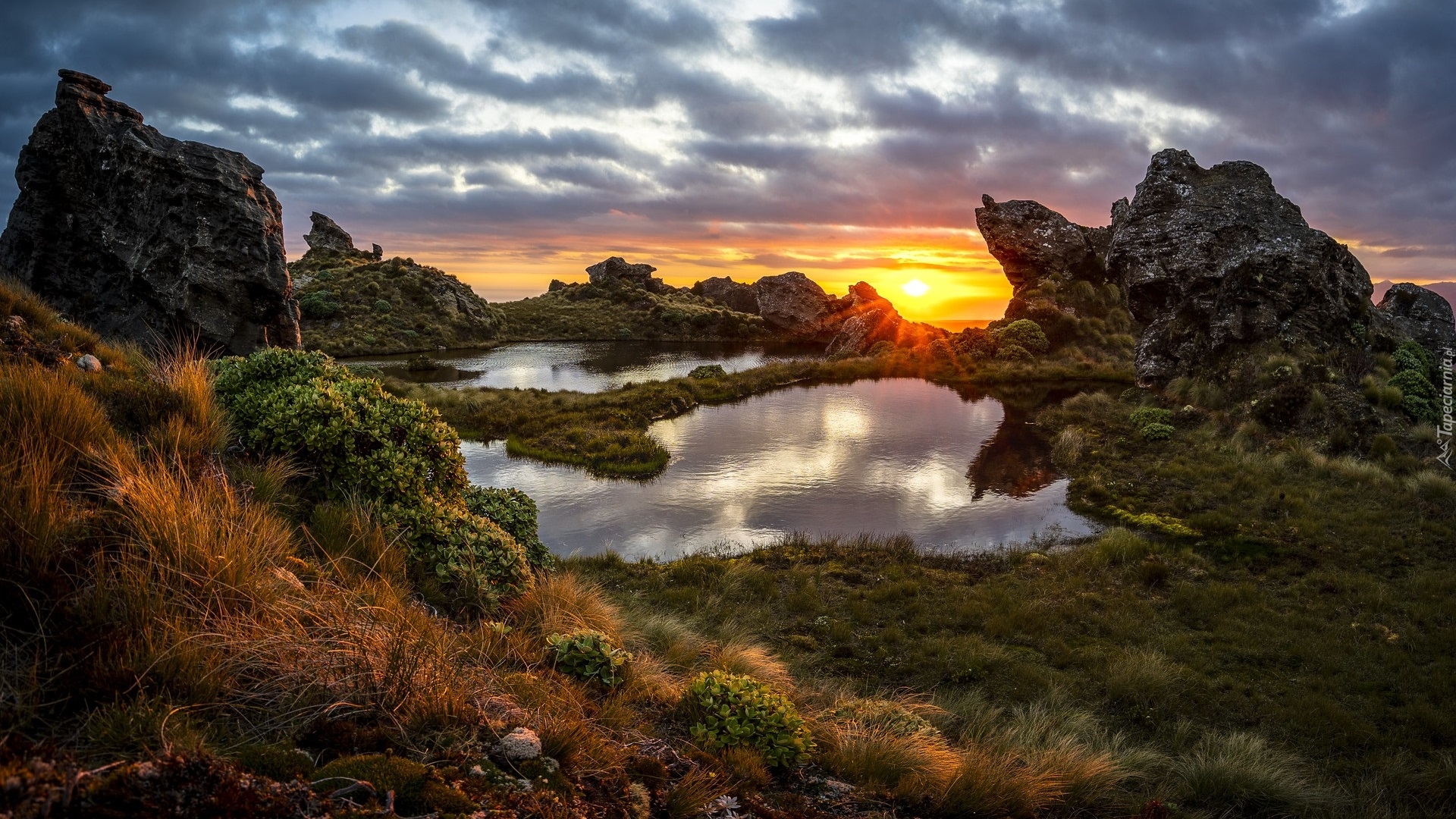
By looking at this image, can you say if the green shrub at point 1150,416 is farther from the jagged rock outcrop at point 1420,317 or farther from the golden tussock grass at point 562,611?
the golden tussock grass at point 562,611

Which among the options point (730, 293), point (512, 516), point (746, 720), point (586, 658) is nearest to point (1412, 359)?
point (746, 720)

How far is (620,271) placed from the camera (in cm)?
12875

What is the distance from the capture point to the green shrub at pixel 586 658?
5.95 metres

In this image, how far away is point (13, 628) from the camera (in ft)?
10.7

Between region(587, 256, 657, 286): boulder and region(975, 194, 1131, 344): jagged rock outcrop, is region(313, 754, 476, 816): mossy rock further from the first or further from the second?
region(587, 256, 657, 286): boulder

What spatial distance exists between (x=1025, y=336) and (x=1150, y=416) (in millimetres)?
24454

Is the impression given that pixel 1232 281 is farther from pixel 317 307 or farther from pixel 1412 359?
pixel 317 307

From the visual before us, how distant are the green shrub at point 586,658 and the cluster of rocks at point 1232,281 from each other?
105 ft

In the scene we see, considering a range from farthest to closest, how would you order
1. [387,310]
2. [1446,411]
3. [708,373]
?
[387,310]
[708,373]
[1446,411]

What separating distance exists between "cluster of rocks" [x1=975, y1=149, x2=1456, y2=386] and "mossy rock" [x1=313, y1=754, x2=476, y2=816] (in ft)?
112

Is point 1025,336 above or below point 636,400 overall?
above

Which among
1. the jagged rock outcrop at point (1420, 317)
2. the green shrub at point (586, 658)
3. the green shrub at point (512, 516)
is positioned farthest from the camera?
the jagged rock outcrop at point (1420, 317)

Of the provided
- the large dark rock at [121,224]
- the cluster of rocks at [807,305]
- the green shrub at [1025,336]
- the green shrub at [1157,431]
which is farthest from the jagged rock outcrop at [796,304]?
the large dark rock at [121,224]

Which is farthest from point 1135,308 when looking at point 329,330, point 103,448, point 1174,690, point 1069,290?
point 329,330
